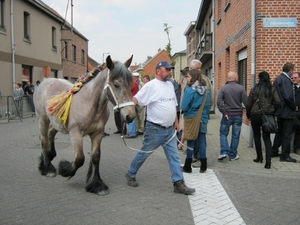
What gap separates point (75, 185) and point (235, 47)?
816cm

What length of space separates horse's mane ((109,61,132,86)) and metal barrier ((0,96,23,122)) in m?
12.6

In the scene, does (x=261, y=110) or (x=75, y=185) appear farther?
(x=261, y=110)

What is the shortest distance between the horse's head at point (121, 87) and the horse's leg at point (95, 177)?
92 cm

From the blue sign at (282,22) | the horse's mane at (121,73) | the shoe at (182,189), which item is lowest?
Result: the shoe at (182,189)

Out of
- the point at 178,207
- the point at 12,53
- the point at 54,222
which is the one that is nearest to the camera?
the point at 54,222

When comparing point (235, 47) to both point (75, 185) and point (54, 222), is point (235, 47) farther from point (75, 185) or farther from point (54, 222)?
point (54, 222)

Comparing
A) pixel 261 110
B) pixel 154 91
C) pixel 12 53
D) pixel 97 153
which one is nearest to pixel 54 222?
pixel 97 153

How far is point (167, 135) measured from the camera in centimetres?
493

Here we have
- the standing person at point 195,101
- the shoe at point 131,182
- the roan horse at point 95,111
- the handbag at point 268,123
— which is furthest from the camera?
the handbag at point 268,123

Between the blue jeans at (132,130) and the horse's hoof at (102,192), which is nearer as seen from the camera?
the horse's hoof at (102,192)

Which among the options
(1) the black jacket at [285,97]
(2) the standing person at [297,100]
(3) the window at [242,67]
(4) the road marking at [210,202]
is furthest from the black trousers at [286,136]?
(3) the window at [242,67]

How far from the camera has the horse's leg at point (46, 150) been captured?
5918mm

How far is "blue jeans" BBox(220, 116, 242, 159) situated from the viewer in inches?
273

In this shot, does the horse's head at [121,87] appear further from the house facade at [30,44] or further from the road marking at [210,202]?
the house facade at [30,44]
